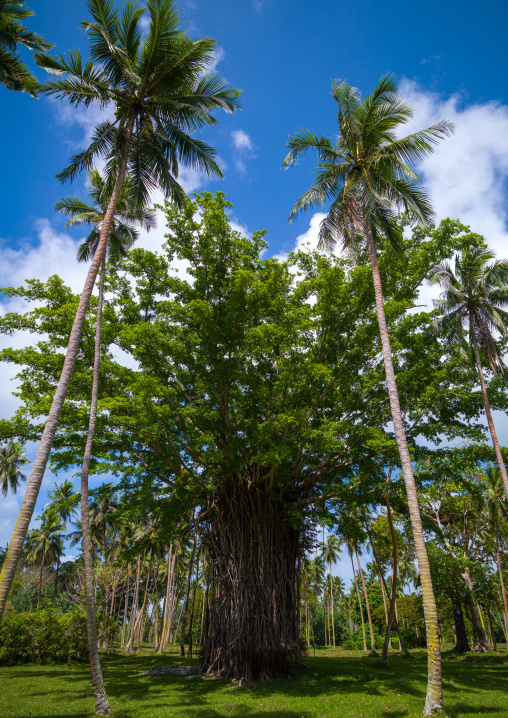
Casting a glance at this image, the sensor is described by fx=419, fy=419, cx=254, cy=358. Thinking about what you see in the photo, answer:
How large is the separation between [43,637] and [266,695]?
1332 cm

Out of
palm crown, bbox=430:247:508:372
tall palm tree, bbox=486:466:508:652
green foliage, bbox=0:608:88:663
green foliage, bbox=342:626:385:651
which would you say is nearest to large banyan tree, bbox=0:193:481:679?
palm crown, bbox=430:247:508:372

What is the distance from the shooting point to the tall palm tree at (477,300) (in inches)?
645

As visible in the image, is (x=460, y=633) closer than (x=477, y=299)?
No

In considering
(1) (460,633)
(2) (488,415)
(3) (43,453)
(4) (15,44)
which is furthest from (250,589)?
(1) (460,633)

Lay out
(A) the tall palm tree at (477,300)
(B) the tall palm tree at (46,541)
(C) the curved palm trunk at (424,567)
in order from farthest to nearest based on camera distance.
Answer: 1. (B) the tall palm tree at (46,541)
2. (A) the tall palm tree at (477,300)
3. (C) the curved palm trunk at (424,567)

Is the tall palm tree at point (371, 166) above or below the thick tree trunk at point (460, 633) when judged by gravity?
above

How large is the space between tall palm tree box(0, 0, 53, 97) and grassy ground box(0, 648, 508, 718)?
1363cm

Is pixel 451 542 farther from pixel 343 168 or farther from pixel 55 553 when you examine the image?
pixel 55 553

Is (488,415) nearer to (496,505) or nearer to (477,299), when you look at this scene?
(477,299)

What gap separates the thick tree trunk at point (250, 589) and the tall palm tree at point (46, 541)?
26153 millimetres

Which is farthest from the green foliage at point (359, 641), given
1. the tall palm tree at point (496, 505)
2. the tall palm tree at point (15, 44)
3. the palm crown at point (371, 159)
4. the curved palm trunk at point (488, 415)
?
the tall palm tree at point (15, 44)

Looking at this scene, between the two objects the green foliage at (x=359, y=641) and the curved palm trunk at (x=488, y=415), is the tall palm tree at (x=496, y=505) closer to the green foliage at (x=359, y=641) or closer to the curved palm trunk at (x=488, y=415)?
the curved palm trunk at (x=488, y=415)

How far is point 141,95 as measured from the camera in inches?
399

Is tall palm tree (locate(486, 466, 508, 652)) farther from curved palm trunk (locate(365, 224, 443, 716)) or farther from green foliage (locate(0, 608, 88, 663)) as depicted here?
green foliage (locate(0, 608, 88, 663))
